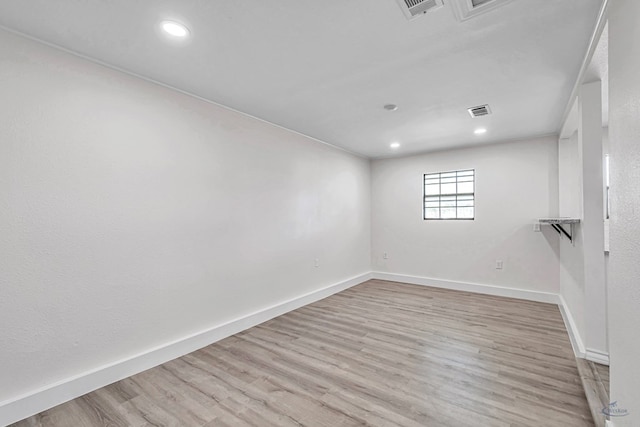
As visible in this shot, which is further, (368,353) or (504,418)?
(368,353)

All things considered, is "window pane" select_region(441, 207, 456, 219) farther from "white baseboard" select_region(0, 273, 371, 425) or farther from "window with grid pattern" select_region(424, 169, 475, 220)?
"white baseboard" select_region(0, 273, 371, 425)

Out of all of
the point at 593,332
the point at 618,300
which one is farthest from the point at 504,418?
the point at 593,332

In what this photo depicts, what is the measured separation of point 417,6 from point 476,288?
4.44 meters

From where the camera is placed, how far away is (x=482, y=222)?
15.5 feet

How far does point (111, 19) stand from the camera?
174 centimetres

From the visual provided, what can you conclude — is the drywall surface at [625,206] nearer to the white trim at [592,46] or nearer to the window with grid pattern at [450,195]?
the white trim at [592,46]

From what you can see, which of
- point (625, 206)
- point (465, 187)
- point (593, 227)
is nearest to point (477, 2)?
point (625, 206)

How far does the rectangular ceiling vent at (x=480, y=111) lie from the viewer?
3115mm

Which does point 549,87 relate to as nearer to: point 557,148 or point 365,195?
point 557,148

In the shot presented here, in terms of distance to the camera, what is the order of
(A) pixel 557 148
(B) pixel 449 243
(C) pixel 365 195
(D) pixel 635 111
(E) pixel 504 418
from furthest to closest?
(C) pixel 365 195 < (B) pixel 449 243 < (A) pixel 557 148 < (E) pixel 504 418 < (D) pixel 635 111

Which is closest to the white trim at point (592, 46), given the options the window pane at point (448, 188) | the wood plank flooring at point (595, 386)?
the window pane at point (448, 188)

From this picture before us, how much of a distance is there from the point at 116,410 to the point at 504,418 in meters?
2.54

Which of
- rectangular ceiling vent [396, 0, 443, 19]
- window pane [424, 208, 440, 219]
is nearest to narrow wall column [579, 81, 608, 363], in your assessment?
rectangular ceiling vent [396, 0, 443, 19]
